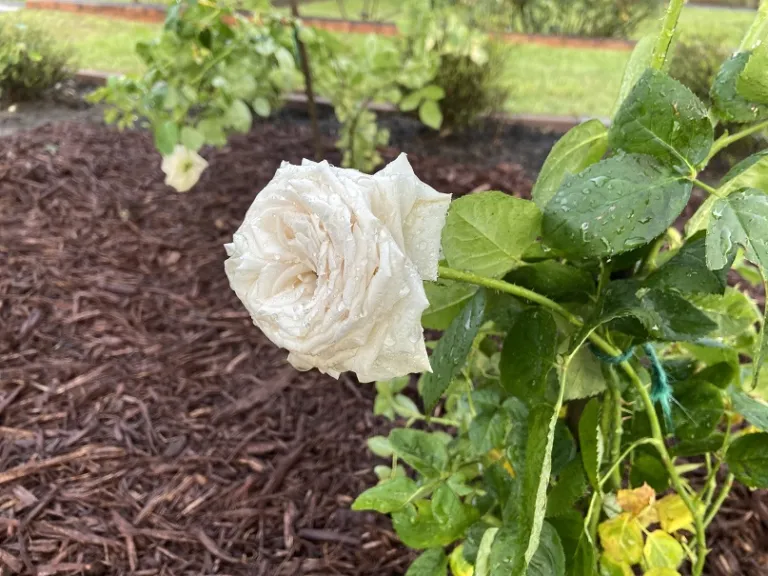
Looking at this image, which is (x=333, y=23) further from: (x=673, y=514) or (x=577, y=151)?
(x=673, y=514)

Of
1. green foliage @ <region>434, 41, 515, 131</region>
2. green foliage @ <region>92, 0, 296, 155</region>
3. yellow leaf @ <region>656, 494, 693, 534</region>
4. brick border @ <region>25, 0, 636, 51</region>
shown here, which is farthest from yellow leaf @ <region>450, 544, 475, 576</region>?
green foliage @ <region>434, 41, 515, 131</region>

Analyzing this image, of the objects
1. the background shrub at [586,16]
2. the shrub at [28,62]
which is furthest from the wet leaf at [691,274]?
the background shrub at [586,16]

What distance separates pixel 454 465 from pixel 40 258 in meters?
1.33

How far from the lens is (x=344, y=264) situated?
0.38 metres

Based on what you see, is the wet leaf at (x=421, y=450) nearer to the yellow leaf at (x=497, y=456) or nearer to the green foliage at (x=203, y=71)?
the yellow leaf at (x=497, y=456)

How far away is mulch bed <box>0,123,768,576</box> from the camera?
0.98 metres

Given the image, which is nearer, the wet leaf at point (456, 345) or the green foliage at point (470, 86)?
the wet leaf at point (456, 345)

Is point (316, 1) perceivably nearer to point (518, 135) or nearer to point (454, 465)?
point (518, 135)

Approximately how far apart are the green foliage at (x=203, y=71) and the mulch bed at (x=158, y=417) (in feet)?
1.01

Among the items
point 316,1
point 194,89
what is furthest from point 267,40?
point 316,1

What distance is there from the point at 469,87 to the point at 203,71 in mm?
1054

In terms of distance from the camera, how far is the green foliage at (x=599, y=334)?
0.44 metres

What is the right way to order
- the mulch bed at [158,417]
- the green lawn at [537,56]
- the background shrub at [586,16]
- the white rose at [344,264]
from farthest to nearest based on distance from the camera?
the background shrub at [586,16] → the green lawn at [537,56] → the mulch bed at [158,417] → the white rose at [344,264]

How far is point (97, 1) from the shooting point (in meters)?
2.00
